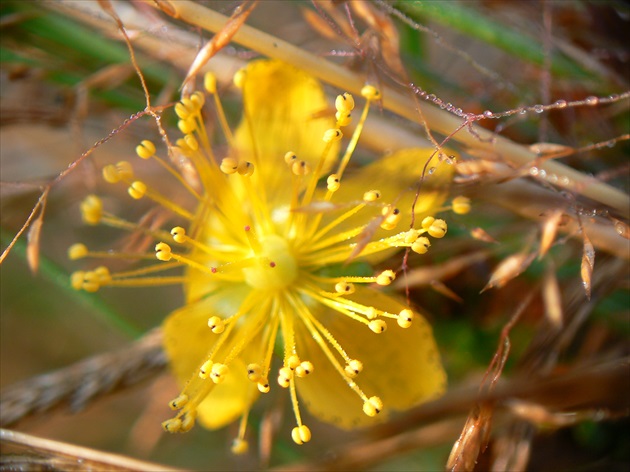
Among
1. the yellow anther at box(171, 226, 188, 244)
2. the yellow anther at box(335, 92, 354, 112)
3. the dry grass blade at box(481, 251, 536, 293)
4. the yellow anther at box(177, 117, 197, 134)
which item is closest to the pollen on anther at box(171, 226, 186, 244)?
the yellow anther at box(171, 226, 188, 244)

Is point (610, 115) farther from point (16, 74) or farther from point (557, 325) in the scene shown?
point (16, 74)

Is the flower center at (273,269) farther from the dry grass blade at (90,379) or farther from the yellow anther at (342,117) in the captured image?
the dry grass blade at (90,379)

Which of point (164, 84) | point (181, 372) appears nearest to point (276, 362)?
point (181, 372)

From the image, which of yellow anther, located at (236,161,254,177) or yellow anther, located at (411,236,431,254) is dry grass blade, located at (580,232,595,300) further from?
yellow anther, located at (236,161,254,177)

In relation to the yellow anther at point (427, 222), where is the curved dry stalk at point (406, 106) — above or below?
above

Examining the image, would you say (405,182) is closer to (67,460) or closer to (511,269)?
(511,269)

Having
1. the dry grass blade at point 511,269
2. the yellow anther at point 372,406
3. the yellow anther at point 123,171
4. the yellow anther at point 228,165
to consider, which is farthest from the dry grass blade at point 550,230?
the yellow anther at point 123,171
